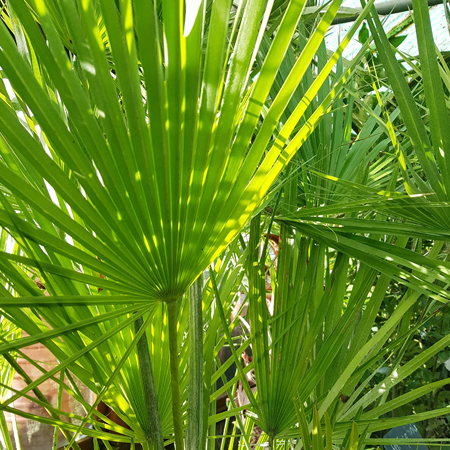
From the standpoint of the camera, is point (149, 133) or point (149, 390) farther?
point (149, 390)

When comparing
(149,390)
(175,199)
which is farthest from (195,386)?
(175,199)

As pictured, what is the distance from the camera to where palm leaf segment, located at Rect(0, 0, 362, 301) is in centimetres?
33

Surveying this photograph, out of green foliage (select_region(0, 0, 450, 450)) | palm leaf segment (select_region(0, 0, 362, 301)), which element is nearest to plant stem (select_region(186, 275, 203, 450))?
green foliage (select_region(0, 0, 450, 450))

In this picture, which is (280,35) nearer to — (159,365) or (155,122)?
(155,122)

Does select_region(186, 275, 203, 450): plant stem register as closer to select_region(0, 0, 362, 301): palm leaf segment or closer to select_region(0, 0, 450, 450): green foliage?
select_region(0, 0, 450, 450): green foliage

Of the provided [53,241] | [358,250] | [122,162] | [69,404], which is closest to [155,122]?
[122,162]

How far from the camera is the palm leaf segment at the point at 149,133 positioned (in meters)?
0.33

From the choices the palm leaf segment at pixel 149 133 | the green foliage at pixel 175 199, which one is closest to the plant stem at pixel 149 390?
the green foliage at pixel 175 199

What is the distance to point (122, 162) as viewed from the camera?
0.38m

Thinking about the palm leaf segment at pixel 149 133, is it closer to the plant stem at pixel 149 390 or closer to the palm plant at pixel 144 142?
the palm plant at pixel 144 142

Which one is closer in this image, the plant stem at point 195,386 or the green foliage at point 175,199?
the green foliage at point 175,199

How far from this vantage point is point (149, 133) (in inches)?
15.0

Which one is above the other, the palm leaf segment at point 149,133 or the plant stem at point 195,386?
the palm leaf segment at point 149,133

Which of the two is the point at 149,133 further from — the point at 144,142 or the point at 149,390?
the point at 149,390
